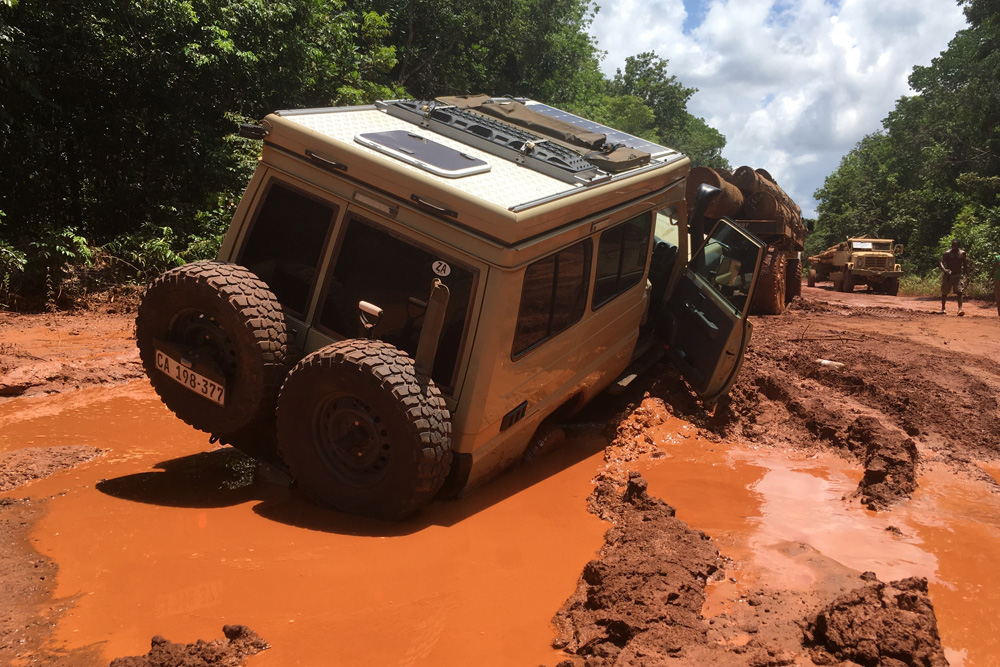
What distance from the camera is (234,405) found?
15.2 feet

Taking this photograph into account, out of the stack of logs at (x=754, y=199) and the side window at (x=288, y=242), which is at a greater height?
the stack of logs at (x=754, y=199)

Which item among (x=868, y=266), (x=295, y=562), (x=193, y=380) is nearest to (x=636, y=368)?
(x=193, y=380)

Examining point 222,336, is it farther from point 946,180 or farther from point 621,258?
point 946,180

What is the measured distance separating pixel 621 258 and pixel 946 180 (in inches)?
1231

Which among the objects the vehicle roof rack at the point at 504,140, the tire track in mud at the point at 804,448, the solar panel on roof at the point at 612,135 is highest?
the solar panel on roof at the point at 612,135

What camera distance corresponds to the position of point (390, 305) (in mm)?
4754

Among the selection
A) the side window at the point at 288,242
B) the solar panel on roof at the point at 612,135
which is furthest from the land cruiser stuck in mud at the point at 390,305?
the solar panel on roof at the point at 612,135

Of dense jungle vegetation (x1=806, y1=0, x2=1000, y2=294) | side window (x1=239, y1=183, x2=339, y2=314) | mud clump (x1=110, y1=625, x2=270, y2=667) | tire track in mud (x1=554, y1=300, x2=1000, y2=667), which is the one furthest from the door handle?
dense jungle vegetation (x1=806, y1=0, x2=1000, y2=294)

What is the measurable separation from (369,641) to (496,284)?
193 cm

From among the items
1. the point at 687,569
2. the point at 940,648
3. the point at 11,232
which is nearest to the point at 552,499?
the point at 687,569

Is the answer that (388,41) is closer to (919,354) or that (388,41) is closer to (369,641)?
(919,354)

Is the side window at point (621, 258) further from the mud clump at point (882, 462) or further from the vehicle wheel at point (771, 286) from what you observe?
the vehicle wheel at point (771, 286)

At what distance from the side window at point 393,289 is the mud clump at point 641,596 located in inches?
50.9

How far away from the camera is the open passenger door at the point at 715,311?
632 centimetres
